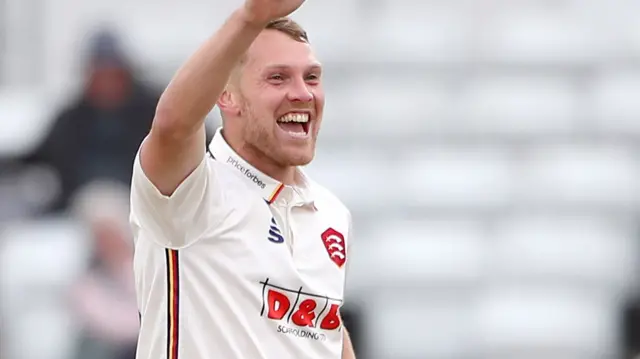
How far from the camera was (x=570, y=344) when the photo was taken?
7355 mm

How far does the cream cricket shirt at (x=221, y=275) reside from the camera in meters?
3.15

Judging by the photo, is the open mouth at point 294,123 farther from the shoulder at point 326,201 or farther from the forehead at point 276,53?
the shoulder at point 326,201

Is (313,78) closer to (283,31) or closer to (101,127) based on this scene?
(283,31)

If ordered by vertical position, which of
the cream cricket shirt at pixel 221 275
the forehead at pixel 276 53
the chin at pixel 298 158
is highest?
the forehead at pixel 276 53

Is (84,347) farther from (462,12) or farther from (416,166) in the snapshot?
(462,12)

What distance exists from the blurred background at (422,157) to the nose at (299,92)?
12.0 ft

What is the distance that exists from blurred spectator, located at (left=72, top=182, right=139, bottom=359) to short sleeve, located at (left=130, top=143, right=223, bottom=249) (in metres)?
3.27

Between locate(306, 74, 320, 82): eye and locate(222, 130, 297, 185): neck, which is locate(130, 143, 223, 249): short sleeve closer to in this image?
locate(222, 130, 297, 185): neck

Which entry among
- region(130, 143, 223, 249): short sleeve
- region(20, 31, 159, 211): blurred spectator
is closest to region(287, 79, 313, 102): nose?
region(130, 143, 223, 249): short sleeve

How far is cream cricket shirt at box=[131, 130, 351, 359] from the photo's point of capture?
315 cm

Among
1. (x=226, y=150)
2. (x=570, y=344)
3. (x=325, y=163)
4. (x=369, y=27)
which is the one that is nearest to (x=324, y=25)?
(x=369, y=27)

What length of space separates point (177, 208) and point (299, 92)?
1.38 feet

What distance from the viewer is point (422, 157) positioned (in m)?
7.87

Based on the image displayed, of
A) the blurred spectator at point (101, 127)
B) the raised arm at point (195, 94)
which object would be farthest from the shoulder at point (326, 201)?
the blurred spectator at point (101, 127)
